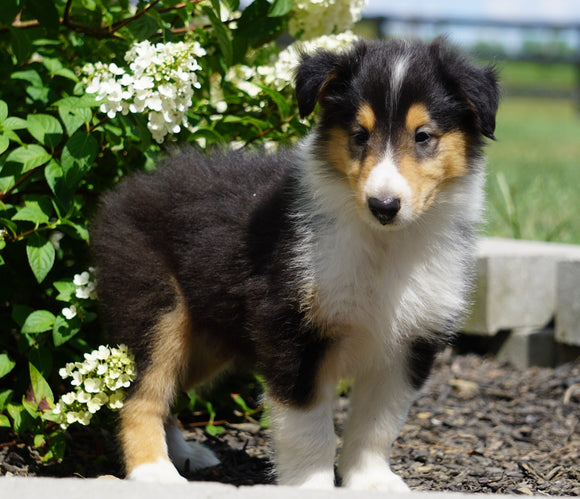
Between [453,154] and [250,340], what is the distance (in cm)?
115

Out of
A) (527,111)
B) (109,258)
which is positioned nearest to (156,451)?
(109,258)

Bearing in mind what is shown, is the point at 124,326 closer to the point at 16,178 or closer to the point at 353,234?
the point at 16,178

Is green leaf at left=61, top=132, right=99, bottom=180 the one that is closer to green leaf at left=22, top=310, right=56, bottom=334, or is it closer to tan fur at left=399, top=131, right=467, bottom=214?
green leaf at left=22, top=310, right=56, bottom=334

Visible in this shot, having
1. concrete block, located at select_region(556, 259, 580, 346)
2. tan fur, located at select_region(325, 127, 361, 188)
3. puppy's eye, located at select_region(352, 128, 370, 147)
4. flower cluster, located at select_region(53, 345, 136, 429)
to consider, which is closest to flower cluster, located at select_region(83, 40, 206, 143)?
tan fur, located at select_region(325, 127, 361, 188)

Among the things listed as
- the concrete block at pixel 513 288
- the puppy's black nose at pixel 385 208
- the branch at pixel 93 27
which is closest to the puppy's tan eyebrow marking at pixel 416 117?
the puppy's black nose at pixel 385 208

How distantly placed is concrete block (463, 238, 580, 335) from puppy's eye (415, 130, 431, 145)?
2684 mm

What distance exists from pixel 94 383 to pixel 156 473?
0.47m

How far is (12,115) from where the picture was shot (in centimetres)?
409

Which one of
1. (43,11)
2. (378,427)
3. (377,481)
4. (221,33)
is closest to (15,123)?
(43,11)

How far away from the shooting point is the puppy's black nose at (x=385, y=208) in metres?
3.15

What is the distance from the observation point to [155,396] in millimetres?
3943

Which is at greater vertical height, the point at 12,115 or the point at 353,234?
the point at 12,115

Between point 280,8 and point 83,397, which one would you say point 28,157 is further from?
point 280,8

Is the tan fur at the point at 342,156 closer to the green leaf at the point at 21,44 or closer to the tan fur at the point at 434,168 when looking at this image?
the tan fur at the point at 434,168
